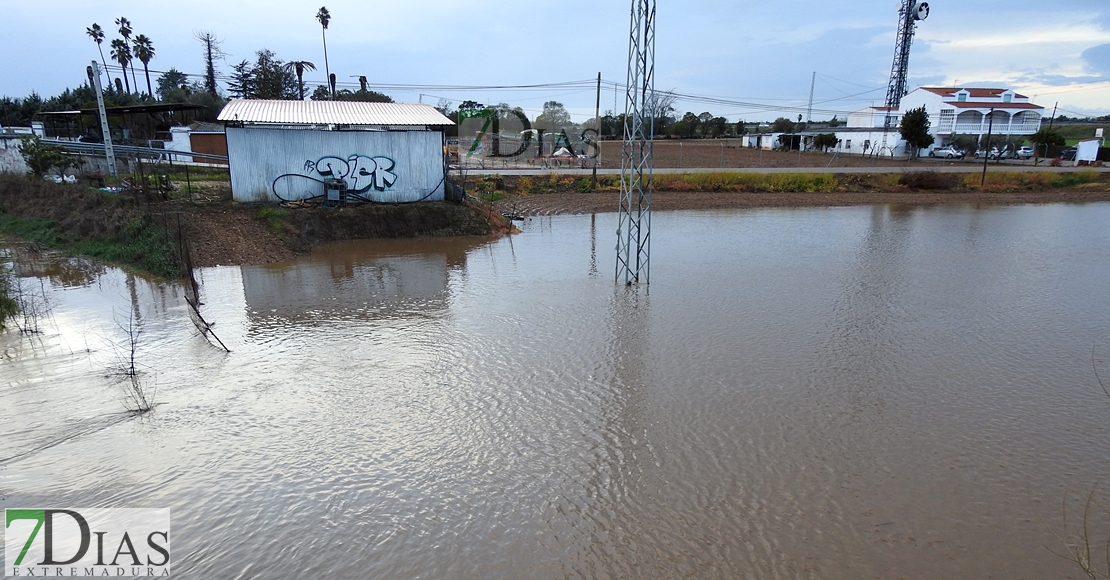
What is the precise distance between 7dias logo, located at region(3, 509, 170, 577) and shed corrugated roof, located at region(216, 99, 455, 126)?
1391 cm

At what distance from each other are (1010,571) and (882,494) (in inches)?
45.1

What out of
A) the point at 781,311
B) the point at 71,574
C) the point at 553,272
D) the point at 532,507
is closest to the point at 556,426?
the point at 532,507

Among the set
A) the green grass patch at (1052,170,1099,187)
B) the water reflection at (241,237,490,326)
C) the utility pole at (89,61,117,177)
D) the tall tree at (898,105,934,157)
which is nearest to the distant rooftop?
the tall tree at (898,105,934,157)

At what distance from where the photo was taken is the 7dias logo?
502 cm

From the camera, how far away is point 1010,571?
5102 millimetres

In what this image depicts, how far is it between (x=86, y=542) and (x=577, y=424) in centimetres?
484

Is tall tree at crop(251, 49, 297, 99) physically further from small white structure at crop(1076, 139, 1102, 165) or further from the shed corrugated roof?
small white structure at crop(1076, 139, 1102, 165)

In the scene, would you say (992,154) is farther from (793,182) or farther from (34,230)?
(34,230)

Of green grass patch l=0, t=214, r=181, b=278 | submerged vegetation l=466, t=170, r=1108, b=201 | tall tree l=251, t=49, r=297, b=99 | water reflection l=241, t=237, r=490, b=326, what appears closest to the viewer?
water reflection l=241, t=237, r=490, b=326

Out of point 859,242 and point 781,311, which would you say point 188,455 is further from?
point 859,242

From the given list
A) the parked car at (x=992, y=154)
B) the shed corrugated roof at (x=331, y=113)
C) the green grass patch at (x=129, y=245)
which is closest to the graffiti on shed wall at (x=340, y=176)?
the shed corrugated roof at (x=331, y=113)

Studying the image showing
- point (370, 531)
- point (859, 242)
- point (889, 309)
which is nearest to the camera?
point (370, 531)

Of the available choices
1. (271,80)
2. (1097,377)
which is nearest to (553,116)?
(271,80)

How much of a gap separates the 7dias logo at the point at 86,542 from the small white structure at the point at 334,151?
45.6 ft
